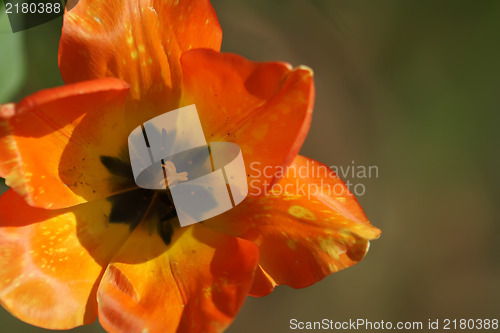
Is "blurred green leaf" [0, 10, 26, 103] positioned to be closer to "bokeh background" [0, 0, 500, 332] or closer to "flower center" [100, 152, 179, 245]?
"flower center" [100, 152, 179, 245]

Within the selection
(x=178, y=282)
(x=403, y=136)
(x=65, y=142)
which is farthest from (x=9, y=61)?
(x=403, y=136)

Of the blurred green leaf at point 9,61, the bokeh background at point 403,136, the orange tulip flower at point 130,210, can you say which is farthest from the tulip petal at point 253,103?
the bokeh background at point 403,136

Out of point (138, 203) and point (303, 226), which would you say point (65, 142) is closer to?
point (138, 203)

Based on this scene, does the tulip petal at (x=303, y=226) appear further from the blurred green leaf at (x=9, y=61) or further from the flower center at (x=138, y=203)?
the blurred green leaf at (x=9, y=61)

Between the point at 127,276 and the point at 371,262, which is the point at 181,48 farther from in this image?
the point at 371,262

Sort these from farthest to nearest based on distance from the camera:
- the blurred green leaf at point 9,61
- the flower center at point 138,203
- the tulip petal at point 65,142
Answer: the blurred green leaf at point 9,61 < the flower center at point 138,203 < the tulip petal at point 65,142

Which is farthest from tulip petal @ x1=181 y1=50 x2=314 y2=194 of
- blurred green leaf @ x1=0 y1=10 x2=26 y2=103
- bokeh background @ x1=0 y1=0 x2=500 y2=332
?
bokeh background @ x1=0 y1=0 x2=500 y2=332
